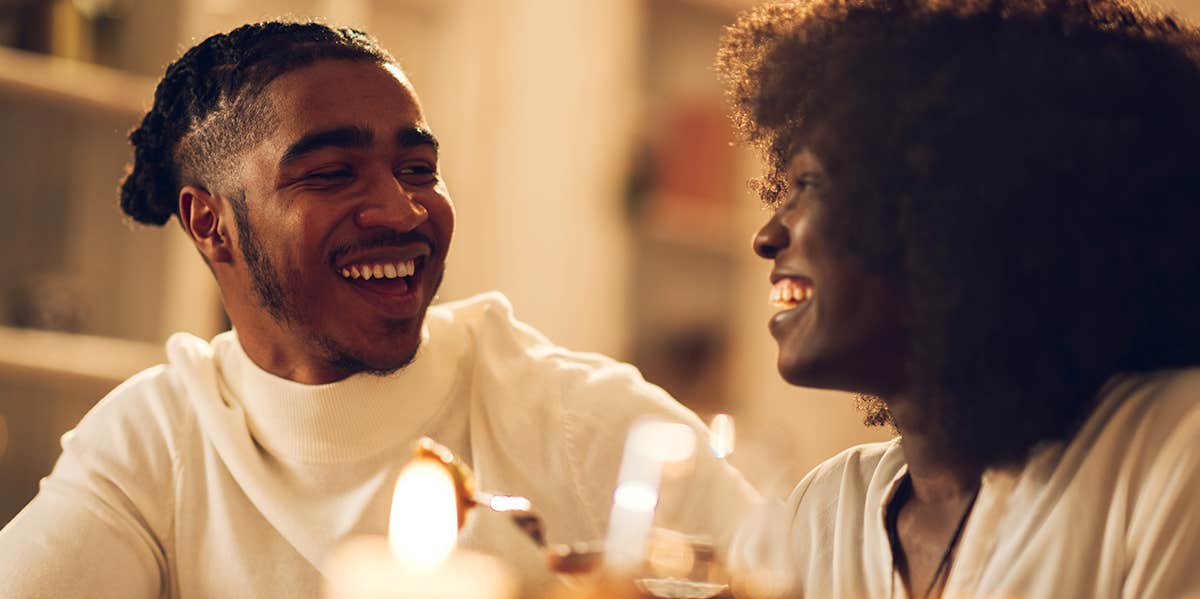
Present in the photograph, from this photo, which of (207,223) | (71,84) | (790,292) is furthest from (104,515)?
(71,84)

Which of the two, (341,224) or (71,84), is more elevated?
(71,84)

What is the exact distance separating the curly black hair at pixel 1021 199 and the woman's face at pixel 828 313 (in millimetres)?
13


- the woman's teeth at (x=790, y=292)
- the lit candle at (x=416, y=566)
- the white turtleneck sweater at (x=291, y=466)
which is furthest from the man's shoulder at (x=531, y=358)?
the lit candle at (x=416, y=566)

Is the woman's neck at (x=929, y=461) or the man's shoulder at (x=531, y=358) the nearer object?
the woman's neck at (x=929, y=461)

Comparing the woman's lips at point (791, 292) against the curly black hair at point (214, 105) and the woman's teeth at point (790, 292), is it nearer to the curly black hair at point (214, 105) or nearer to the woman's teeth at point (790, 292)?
the woman's teeth at point (790, 292)

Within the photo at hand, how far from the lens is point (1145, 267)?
100 cm

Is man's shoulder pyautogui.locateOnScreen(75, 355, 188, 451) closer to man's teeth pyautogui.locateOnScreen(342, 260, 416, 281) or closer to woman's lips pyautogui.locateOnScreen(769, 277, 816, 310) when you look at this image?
man's teeth pyautogui.locateOnScreen(342, 260, 416, 281)

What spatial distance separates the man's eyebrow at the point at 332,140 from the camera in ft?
5.29

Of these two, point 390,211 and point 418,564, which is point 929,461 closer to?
point 418,564

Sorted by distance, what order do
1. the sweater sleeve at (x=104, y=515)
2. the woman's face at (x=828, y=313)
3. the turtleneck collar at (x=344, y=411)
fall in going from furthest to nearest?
the turtleneck collar at (x=344, y=411), the sweater sleeve at (x=104, y=515), the woman's face at (x=828, y=313)

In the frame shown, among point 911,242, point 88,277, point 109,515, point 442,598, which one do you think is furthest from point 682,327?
point 442,598

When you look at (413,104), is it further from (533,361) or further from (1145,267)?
(1145,267)

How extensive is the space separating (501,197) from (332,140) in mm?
1479

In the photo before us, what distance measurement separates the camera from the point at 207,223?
176 cm
